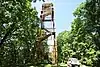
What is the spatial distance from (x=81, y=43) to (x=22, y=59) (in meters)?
13.1

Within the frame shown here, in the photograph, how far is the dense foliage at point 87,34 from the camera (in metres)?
28.2

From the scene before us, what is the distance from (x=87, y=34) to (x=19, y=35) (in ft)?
29.3

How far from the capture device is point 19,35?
1023 inches

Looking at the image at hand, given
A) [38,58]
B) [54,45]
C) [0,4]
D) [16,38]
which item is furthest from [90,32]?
[0,4]

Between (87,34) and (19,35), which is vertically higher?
(19,35)

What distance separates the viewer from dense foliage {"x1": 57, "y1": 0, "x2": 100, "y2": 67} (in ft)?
92.6

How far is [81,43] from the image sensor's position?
1527 inches

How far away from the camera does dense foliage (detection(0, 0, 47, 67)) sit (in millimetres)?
22772

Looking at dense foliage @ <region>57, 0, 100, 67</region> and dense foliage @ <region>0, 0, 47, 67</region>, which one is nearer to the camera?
dense foliage @ <region>0, 0, 47, 67</region>

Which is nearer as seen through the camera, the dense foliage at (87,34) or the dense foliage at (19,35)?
the dense foliage at (19,35)

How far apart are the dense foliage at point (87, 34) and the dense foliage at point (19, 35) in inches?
239

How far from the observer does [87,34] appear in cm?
3031

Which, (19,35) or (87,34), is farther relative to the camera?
(87,34)

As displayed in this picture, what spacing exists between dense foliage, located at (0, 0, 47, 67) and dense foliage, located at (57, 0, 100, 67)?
6.06 meters
